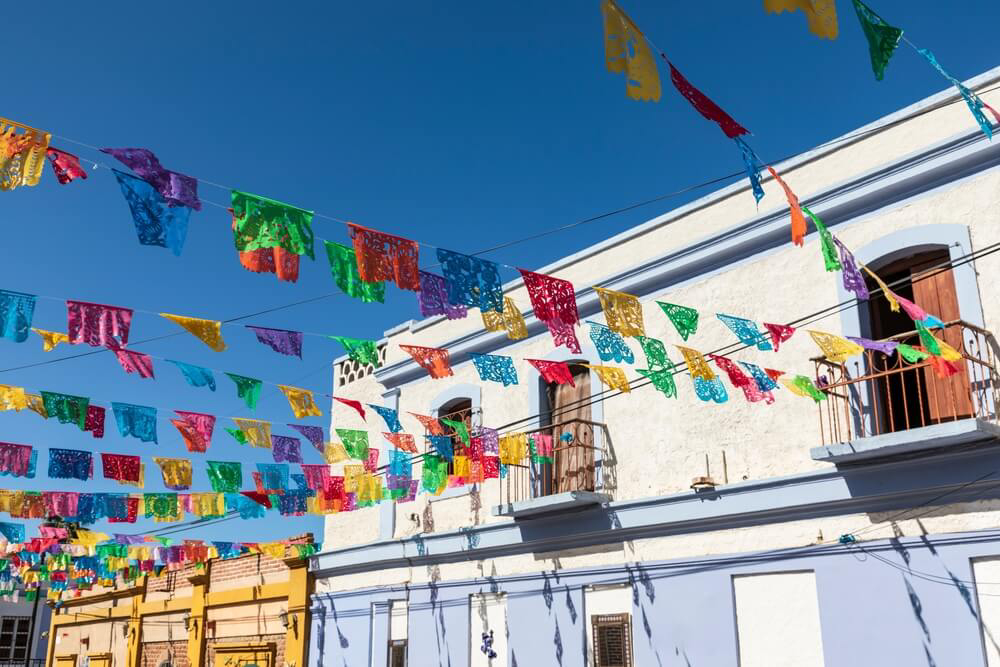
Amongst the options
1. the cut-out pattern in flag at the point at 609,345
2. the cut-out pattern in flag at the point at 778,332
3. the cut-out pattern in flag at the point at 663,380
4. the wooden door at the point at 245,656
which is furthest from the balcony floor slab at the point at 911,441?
the wooden door at the point at 245,656

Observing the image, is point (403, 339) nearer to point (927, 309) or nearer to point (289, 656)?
point (289, 656)

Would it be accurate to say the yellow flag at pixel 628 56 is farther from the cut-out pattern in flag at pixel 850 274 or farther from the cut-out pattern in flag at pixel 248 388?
the cut-out pattern in flag at pixel 248 388

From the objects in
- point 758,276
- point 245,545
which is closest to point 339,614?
point 245,545

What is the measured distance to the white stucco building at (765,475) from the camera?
9.51 m

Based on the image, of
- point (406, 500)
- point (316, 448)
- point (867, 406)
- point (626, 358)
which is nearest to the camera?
point (867, 406)

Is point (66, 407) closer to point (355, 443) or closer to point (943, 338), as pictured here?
point (355, 443)

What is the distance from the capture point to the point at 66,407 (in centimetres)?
1156

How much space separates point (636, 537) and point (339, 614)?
6.12 m

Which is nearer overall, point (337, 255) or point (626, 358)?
point (337, 255)

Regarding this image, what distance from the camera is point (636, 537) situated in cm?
1218

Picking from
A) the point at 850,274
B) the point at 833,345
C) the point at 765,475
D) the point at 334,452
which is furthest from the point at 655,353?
the point at 334,452

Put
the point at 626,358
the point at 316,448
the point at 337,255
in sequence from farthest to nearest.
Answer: the point at 316,448, the point at 626,358, the point at 337,255

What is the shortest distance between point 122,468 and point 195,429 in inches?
69.6

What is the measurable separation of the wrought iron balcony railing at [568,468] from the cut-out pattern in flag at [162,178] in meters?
6.16
